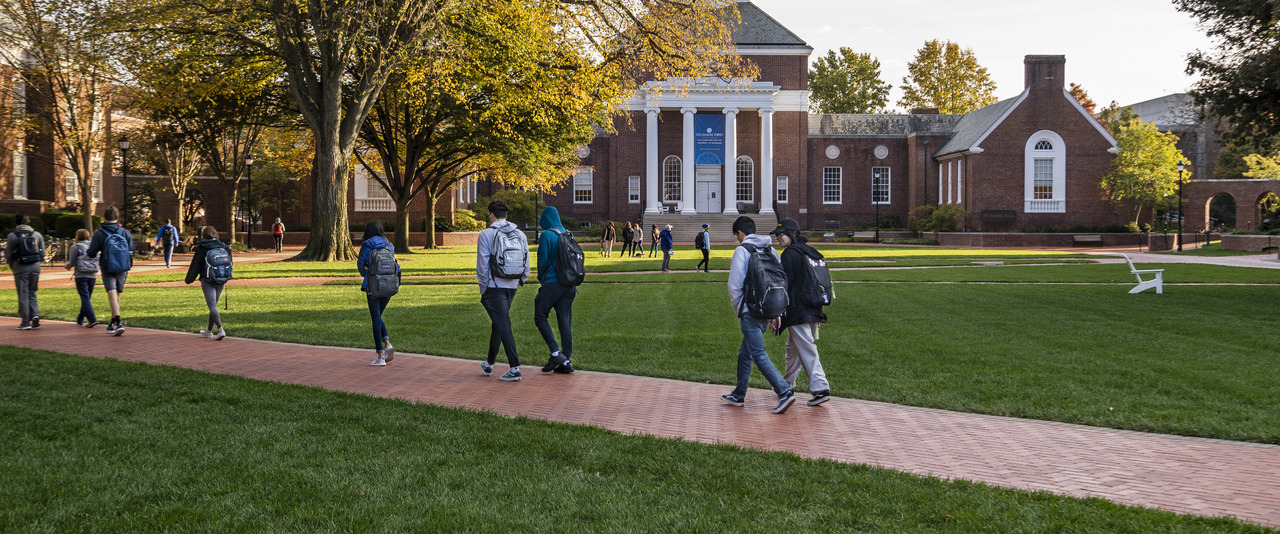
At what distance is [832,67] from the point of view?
3297 inches

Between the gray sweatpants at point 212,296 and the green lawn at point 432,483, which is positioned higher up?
the gray sweatpants at point 212,296

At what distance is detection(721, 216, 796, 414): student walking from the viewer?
739 cm

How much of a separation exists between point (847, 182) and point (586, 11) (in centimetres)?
4078

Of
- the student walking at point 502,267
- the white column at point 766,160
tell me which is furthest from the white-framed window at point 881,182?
the student walking at point 502,267

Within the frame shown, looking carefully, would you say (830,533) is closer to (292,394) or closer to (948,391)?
(948,391)

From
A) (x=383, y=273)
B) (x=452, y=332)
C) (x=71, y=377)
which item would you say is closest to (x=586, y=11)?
(x=452, y=332)

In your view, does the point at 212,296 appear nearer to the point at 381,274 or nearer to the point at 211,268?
the point at 211,268

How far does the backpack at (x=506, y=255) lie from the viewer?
890 centimetres

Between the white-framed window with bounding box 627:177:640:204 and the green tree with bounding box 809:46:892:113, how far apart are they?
29011 millimetres

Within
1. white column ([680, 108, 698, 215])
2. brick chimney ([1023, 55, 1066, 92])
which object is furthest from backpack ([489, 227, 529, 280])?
brick chimney ([1023, 55, 1066, 92])

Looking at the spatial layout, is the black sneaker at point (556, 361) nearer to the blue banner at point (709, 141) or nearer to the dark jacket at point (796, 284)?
the dark jacket at point (796, 284)

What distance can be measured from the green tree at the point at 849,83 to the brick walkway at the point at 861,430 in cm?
7679

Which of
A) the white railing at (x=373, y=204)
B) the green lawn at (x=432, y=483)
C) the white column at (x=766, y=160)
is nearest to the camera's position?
the green lawn at (x=432, y=483)

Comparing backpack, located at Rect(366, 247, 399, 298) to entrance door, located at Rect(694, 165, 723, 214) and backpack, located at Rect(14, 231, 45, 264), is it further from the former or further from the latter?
entrance door, located at Rect(694, 165, 723, 214)
